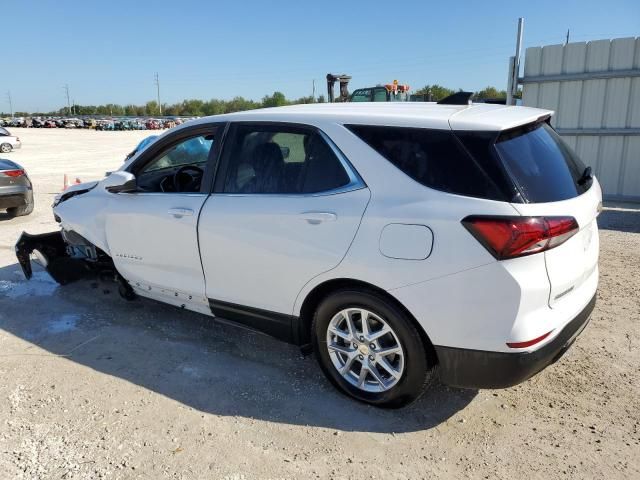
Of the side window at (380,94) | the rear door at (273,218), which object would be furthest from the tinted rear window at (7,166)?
the side window at (380,94)

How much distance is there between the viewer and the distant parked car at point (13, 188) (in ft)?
27.0

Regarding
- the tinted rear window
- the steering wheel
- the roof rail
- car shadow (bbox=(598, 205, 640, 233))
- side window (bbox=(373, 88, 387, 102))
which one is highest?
side window (bbox=(373, 88, 387, 102))

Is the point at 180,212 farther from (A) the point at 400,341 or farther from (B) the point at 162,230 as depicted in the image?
(A) the point at 400,341

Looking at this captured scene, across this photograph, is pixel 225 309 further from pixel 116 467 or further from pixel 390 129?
pixel 390 129

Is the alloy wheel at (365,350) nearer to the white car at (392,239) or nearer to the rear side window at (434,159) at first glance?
the white car at (392,239)

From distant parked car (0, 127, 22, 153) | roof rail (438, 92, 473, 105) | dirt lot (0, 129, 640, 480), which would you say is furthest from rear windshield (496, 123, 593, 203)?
distant parked car (0, 127, 22, 153)

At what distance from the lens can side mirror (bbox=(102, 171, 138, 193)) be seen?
4047 millimetres

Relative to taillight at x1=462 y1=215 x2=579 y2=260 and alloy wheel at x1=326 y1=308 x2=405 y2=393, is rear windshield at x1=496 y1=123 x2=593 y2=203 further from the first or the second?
alloy wheel at x1=326 y1=308 x2=405 y2=393

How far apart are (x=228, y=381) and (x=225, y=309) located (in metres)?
0.49

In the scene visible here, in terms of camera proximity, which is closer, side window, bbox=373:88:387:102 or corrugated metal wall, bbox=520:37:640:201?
corrugated metal wall, bbox=520:37:640:201

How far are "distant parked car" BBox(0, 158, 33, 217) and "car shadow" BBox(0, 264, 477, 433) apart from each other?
3.58 m

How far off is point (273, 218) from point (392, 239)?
2.71 ft

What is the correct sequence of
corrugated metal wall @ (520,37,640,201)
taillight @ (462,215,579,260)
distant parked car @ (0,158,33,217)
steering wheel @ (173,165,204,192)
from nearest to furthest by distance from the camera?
taillight @ (462,215,579,260), steering wheel @ (173,165,204,192), distant parked car @ (0,158,33,217), corrugated metal wall @ (520,37,640,201)

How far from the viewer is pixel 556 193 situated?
2738 mm
